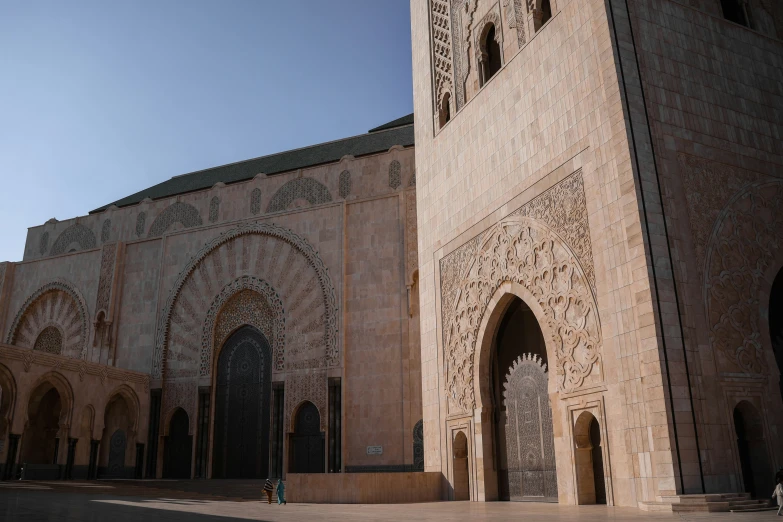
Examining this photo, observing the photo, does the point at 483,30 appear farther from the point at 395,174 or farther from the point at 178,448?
the point at 178,448

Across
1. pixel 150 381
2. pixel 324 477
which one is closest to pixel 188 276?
pixel 150 381

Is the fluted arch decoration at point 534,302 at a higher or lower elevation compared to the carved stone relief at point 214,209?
lower

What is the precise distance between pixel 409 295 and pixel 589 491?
269 inches

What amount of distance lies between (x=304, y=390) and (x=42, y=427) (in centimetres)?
597

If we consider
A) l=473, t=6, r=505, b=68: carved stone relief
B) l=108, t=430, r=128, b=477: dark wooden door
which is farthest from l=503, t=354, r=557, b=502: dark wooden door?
l=108, t=430, r=128, b=477: dark wooden door

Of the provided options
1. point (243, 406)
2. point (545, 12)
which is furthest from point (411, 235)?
point (545, 12)

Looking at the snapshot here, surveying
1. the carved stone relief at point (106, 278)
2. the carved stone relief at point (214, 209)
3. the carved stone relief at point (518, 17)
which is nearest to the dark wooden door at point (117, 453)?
the carved stone relief at point (106, 278)

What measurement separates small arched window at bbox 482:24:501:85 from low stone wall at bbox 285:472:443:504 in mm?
5482

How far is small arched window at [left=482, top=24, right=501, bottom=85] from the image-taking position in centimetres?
933

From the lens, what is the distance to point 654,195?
247 inches

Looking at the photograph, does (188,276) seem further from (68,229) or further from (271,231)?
(68,229)

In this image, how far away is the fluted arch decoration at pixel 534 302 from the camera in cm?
668

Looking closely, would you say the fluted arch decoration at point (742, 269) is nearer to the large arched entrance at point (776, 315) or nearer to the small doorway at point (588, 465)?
the large arched entrance at point (776, 315)

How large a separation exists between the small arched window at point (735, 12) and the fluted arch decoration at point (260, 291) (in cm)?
850
